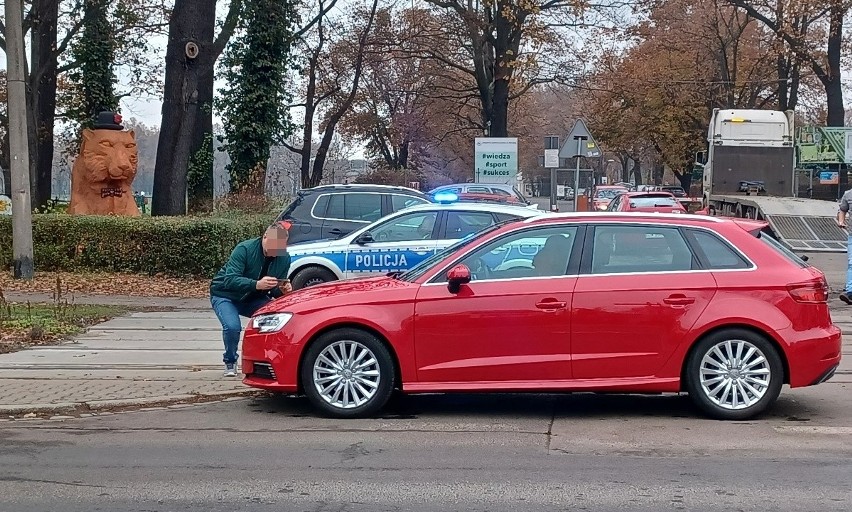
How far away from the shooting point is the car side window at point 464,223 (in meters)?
14.2

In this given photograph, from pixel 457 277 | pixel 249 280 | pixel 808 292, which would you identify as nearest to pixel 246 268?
pixel 249 280

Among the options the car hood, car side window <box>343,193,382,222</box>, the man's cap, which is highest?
the man's cap

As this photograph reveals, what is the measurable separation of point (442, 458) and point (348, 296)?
1.69m

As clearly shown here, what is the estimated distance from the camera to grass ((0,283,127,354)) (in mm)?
12086

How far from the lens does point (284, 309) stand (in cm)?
818

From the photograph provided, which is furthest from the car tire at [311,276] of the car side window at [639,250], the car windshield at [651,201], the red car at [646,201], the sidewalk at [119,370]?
the car windshield at [651,201]

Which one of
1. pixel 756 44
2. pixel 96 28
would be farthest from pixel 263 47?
pixel 756 44

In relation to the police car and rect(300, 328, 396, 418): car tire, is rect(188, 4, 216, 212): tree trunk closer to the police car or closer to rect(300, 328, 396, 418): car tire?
the police car

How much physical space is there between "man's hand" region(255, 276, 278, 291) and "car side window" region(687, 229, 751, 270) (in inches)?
136

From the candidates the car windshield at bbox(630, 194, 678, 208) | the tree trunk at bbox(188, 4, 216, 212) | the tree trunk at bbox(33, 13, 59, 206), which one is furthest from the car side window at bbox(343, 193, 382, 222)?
the tree trunk at bbox(33, 13, 59, 206)

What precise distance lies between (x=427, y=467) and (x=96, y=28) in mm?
30582

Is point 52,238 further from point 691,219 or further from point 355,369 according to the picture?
point 691,219

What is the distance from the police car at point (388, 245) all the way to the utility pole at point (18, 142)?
5679 millimetres

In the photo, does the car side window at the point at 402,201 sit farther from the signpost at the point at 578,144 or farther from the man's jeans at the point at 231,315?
the man's jeans at the point at 231,315
